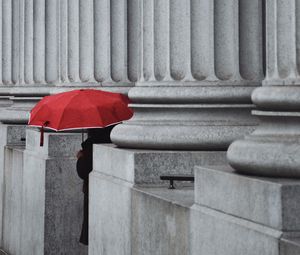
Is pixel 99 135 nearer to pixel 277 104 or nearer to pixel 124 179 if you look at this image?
pixel 124 179

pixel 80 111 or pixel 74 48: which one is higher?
pixel 74 48

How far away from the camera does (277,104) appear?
10.6m

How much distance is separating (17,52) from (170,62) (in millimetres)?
13369

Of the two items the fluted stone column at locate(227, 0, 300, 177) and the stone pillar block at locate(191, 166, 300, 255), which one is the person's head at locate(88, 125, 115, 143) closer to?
the stone pillar block at locate(191, 166, 300, 255)

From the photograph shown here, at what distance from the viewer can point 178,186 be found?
14008 millimetres

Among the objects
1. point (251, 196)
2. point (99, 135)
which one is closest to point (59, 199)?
point (99, 135)

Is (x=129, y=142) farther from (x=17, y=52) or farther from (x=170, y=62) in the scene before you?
(x=17, y=52)

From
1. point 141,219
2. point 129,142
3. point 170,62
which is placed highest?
point 170,62

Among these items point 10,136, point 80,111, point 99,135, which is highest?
point 80,111

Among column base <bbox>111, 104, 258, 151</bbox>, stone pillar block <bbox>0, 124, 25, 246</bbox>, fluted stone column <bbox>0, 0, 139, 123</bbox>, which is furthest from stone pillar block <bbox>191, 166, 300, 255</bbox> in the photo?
stone pillar block <bbox>0, 124, 25, 246</bbox>

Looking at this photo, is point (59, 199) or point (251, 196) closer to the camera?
point (251, 196)

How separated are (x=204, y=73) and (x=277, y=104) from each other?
403cm

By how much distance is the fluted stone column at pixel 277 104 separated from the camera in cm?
1027

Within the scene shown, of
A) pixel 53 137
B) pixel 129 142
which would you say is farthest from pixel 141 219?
pixel 53 137
